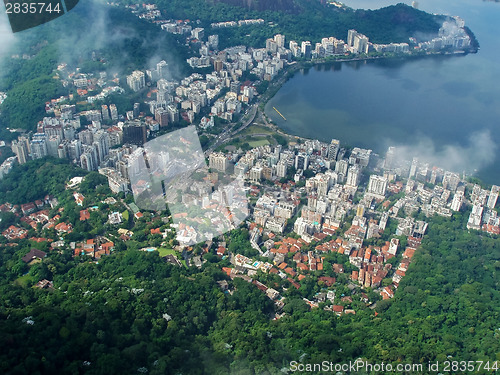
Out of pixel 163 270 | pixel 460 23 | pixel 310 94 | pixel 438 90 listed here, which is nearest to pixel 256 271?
pixel 163 270

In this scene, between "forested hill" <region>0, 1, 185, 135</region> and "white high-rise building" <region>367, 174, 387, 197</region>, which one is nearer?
"white high-rise building" <region>367, 174, 387, 197</region>

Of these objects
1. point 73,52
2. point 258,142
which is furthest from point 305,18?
point 258,142

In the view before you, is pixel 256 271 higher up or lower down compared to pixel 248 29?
lower down

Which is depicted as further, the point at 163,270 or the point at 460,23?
the point at 460,23

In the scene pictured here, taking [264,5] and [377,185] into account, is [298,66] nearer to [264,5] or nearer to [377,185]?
[264,5]

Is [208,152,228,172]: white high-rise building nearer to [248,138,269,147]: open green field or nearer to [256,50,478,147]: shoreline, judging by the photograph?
[248,138,269,147]: open green field

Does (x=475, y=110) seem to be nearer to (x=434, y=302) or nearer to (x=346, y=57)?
(x=346, y=57)

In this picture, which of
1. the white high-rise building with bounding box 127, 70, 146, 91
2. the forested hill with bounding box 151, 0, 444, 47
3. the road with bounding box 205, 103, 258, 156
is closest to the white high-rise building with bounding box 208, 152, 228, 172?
the road with bounding box 205, 103, 258, 156

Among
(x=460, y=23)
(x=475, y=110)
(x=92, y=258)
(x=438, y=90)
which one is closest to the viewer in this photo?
(x=92, y=258)
